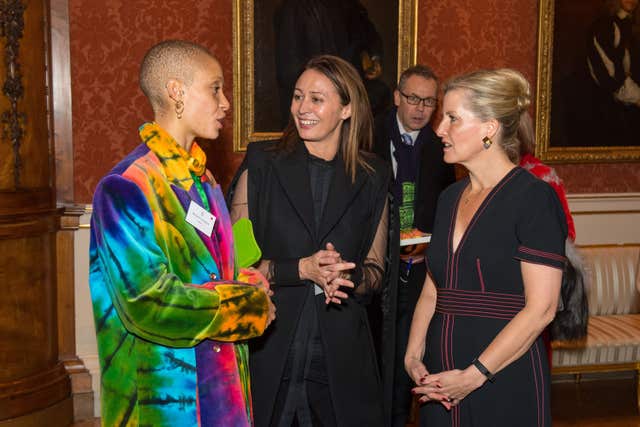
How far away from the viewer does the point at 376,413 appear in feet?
9.30

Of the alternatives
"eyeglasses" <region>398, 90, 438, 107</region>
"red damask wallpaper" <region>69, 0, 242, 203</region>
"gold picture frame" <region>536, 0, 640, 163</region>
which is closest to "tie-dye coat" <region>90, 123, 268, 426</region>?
"eyeglasses" <region>398, 90, 438, 107</region>

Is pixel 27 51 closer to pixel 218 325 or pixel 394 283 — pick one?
pixel 394 283

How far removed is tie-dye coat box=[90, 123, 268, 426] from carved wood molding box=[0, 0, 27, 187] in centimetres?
245

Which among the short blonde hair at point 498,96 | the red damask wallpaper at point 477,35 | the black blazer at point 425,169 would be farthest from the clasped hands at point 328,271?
the red damask wallpaper at point 477,35

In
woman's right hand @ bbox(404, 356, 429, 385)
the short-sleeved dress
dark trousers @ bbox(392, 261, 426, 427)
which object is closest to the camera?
the short-sleeved dress

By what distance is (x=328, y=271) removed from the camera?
2.56 m

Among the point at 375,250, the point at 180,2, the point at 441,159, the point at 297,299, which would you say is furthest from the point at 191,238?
the point at 180,2

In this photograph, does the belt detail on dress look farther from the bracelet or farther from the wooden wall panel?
the wooden wall panel

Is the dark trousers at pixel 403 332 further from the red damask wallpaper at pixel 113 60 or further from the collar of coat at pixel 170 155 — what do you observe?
the collar of coat at pixel 170 155

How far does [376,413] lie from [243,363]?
86 cm

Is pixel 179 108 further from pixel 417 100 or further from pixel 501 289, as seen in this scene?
pixel 417 100

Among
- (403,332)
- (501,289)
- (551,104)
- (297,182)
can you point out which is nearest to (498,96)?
(501,289)

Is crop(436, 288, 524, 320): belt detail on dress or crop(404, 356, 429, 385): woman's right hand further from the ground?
crop(436, 288, 524, 320): belt detail on dress

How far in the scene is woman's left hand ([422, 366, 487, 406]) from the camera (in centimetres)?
219
